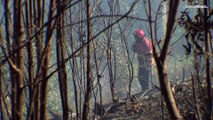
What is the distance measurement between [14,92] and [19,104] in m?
0.09

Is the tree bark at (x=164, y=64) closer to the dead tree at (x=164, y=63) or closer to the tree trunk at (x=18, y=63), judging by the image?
the dead tree at (x=164, y=63)

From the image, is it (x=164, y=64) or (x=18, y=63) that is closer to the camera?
(x=164, y=64)

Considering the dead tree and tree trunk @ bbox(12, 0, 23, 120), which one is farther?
tree trunk @ bbox(12, 0, 23, 120)

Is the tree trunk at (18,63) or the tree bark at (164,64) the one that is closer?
the tree bark at (164,64)

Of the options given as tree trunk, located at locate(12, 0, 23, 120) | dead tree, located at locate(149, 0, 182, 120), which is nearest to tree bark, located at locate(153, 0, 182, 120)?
dead tree, located at locate(149, 0, 182, 120)

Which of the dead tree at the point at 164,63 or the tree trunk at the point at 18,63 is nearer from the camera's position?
the dead tree at the point at 164,63

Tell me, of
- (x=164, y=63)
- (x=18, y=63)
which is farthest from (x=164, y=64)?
(x=18, y=63)

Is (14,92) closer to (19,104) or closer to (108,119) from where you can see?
(19,104)

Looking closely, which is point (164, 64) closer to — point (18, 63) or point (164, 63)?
point (164, 63)

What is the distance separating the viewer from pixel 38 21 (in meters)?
1.53

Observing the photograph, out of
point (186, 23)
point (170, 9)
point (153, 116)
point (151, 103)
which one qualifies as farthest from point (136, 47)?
point (170, 9)

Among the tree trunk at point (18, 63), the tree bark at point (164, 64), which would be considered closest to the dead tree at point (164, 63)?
the tree bark at point (164, 64)

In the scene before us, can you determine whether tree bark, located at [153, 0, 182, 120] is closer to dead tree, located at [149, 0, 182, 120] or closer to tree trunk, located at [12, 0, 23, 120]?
dead tree, located at [149, 0, 182, 120]

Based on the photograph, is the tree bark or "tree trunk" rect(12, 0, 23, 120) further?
"tree trunk" rect(12, 0, 23, 120)
